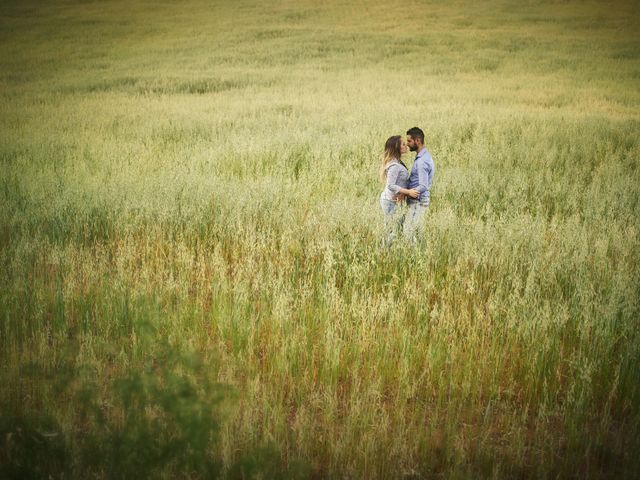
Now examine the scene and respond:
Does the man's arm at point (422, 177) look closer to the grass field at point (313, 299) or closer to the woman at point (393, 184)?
the woman at point (393, 184)

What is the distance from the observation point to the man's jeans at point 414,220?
6.11 m

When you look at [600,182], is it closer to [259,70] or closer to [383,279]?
[383,279]

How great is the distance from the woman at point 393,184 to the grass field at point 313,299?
0.21 meters

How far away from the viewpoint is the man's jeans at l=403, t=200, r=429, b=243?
20.1ft

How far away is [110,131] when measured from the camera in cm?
1430

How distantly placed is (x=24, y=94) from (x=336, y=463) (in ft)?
76.6

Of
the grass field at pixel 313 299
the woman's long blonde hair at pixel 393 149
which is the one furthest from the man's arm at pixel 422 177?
the grass field at pixel 313 299

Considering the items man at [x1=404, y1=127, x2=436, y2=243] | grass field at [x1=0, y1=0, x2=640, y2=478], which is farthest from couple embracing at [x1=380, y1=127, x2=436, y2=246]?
grass field at [x1=0, y1=0, x2=640, y2=478]

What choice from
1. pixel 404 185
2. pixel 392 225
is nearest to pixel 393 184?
pixel 404 185

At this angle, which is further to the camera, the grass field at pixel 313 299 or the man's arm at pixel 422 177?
the man's arm at pixel 422 177

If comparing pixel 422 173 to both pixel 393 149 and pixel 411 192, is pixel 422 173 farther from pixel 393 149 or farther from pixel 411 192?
pixel 393 149

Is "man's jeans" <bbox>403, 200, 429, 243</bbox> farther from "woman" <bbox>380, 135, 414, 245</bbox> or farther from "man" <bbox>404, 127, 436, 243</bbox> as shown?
"woman" <bbox>380, 135, 414, 245</bbox>

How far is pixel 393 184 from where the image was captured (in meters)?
6.46

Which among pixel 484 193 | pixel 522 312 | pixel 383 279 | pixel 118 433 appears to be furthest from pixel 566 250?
pixel 118 433
